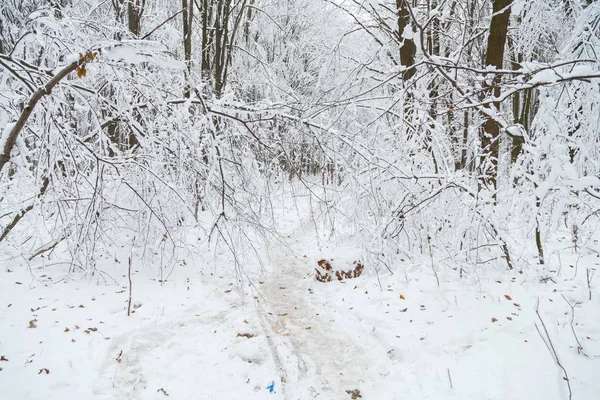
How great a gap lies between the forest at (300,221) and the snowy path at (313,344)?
0.03 meters

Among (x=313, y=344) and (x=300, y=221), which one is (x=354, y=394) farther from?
(x=300, y=221)

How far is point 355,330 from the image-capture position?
14.0 ft

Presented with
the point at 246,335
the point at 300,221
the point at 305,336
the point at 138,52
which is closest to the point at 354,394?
the point at 305,336

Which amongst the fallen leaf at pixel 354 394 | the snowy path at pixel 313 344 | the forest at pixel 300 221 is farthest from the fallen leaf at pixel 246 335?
the fallen leaf at pixel 354 394

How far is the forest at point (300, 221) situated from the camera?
8.45ft

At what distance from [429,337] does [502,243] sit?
167 centimetres

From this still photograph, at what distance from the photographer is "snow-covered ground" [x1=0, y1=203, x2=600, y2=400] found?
3104 millimetres

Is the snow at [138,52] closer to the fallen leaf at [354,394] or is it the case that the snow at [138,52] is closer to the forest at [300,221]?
the forest at [300,221]

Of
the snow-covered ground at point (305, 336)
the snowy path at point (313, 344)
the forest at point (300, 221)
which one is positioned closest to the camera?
the forest at point (300, 221)

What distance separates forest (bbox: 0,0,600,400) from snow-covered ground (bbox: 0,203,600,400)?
0.08 ft

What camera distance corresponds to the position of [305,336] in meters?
4.16

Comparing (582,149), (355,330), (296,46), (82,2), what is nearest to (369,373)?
(355,330)

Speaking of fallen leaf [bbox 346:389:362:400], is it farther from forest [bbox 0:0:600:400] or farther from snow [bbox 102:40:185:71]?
snow [bbox 102:40:185:71]

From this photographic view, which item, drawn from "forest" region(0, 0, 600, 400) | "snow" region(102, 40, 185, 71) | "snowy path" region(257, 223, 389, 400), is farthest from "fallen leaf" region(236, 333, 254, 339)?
"snow" region(102, 40, 185, 71)
